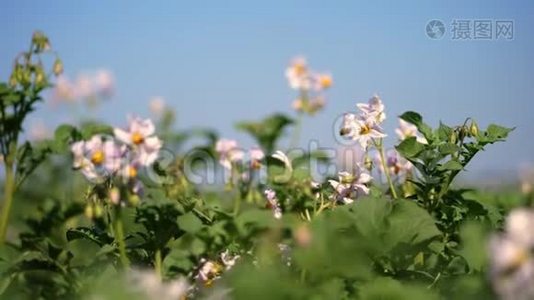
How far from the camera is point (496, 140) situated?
2.48 m

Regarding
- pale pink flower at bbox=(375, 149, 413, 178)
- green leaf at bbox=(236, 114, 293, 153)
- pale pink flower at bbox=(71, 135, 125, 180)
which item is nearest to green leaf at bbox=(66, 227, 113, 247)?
pale pink flower at bbox=(71, 135, 125, 180)

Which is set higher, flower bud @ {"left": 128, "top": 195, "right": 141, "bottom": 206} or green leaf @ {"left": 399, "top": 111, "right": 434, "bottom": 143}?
green leaf @ {"left": 399, "top": 111, "right": 434, "bottom": 143}

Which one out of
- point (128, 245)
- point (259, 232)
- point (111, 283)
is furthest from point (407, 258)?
point (111, 283)

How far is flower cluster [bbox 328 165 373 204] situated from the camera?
2.50 metres

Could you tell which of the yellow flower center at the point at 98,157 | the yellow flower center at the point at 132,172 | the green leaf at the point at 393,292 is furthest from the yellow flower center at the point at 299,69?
the green leaf at the point at 393,292

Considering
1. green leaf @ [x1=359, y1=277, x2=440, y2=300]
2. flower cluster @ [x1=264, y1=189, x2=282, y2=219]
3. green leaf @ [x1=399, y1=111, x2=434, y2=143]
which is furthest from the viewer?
flower cluster @ [x1=264, y1=189, x2=282, y2=219]

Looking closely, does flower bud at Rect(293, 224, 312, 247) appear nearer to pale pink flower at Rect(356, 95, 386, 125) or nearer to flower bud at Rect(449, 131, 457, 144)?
flower bud at Rect(449, 131, 457, 144)

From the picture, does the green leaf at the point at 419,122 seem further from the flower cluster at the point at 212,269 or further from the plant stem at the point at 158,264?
the plant stem at the point at 158,264

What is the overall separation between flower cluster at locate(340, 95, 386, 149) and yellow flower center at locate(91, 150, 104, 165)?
101 centimetres

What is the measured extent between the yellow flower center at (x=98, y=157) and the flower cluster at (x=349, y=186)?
79 cm

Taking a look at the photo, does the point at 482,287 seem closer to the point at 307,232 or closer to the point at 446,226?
the point at 307,232

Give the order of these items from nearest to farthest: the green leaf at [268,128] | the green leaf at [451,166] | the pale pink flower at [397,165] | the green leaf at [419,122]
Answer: the green leaf at [451,166] → the green leaf at [419,122] → the pale pink flower at [397,165] → the green leaf at [268,128]

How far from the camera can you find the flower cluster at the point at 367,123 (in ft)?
8.89

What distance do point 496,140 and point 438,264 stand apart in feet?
2.09
